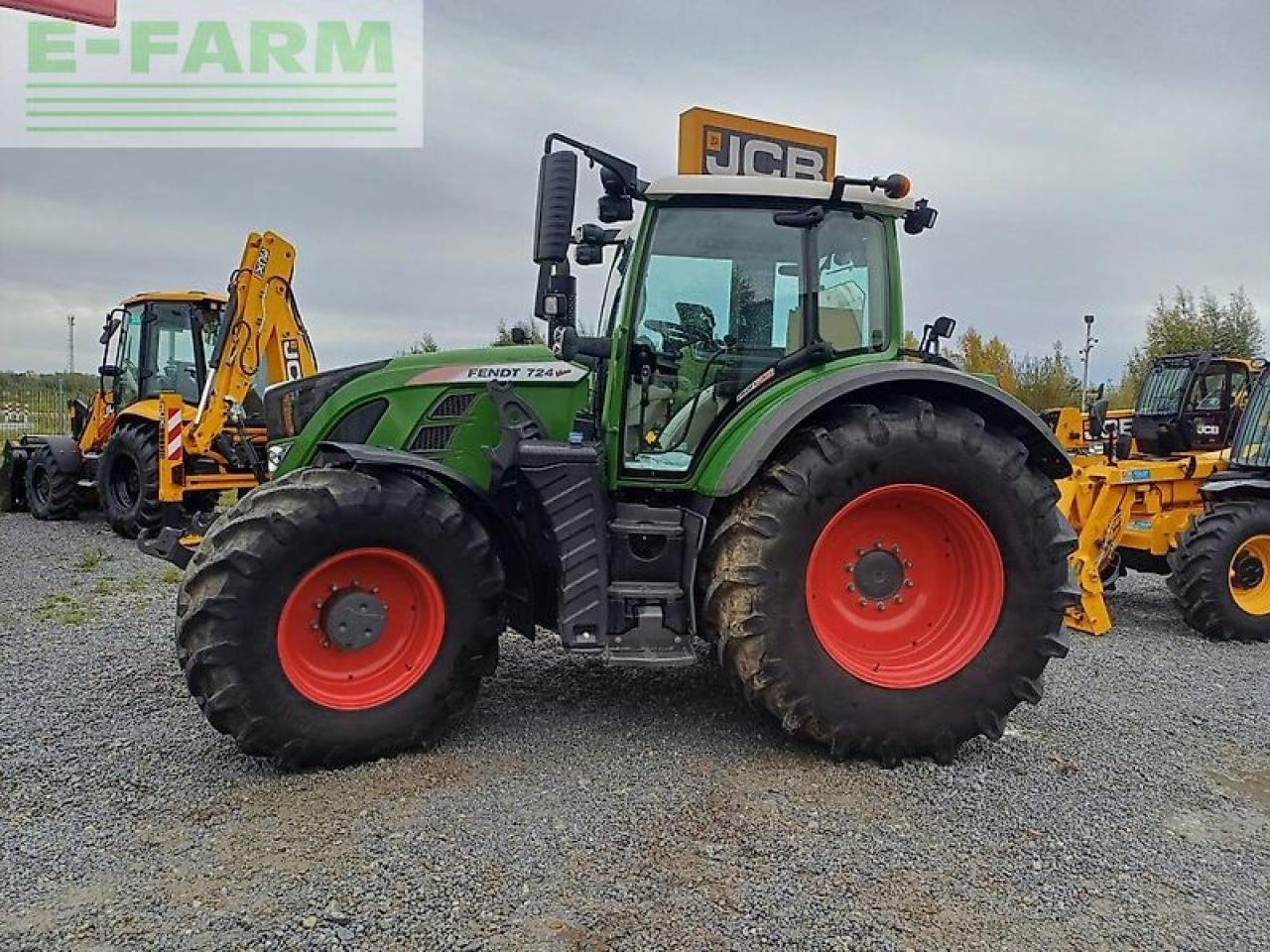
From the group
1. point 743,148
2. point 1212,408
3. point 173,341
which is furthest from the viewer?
point 1212,408

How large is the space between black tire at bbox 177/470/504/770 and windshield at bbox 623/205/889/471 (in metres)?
0.89

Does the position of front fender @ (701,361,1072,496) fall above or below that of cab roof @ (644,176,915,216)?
below

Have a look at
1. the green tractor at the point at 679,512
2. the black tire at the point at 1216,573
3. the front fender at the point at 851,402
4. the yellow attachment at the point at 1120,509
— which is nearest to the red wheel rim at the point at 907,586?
the green tractor at the point at 679,512

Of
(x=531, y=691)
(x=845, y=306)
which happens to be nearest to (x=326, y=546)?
(x=531, y=691)

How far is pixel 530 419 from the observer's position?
4.51 m

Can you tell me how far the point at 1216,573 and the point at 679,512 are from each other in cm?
460

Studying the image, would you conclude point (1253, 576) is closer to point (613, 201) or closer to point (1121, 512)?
point (1121, 512)

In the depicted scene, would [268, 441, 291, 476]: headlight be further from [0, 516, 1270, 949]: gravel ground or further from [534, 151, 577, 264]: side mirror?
[534, 151, 577, 264]: side mirror

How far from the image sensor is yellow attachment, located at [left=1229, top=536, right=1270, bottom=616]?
7.12 meters

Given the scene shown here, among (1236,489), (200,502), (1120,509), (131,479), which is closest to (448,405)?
(1120,509)

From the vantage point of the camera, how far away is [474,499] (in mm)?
4320

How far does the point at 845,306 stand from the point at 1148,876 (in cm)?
251

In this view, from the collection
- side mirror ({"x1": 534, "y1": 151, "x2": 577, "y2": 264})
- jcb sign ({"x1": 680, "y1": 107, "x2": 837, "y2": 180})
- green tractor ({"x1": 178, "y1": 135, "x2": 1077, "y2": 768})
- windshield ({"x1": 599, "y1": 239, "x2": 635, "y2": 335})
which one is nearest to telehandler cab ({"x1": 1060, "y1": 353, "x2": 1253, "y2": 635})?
A: green tractor ({"x1": 178, "y1": 135, "x2": 1077, "y2": 768})

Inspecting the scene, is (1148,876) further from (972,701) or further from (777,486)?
(777,486)
